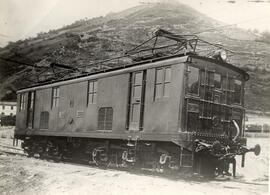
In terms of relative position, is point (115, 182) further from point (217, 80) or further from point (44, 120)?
point (44, 120)

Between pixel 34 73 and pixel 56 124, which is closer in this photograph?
pixel 56 124

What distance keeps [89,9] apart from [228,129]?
4.07 m

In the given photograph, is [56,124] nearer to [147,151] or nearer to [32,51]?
[147,151]

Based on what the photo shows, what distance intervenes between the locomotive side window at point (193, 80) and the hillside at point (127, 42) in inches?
42.8

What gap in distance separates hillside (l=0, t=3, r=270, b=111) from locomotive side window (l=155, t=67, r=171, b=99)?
1.36m

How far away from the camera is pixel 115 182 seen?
750 cm

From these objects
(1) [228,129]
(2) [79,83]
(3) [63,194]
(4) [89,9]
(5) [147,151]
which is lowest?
(3) [63,194]

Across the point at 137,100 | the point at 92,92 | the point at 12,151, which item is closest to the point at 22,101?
the point at 12,151

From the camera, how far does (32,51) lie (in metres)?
23.9

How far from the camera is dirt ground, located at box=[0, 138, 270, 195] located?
680 centimetres

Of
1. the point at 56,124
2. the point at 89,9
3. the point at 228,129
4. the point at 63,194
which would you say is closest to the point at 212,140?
the point at 228,129

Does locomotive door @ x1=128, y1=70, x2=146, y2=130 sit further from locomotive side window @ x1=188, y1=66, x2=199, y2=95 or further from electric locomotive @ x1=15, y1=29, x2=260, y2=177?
locomotive side window @ x1=188, y1=66, x2=199, y2=95

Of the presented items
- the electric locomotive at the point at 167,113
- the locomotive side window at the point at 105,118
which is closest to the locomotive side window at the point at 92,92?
the electric locomotive at the point at 167,113

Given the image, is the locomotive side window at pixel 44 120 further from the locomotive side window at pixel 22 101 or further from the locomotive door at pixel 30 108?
the locomotive side window at pixel 22 101
